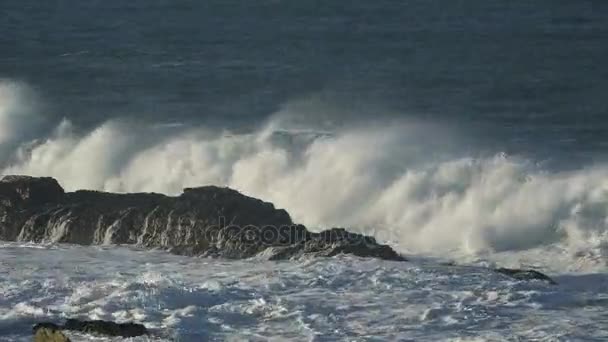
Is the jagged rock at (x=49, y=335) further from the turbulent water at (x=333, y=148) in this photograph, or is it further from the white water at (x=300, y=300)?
the turbulent water at (x=333, y=148)

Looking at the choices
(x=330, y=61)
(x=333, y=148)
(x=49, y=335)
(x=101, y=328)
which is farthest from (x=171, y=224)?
(x=330, y=61)

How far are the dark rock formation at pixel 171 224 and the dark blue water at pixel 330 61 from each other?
9.28 m

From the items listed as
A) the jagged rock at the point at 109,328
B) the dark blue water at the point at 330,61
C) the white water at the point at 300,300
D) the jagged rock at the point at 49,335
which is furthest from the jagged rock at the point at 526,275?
the dark blue water at the point at 330,61

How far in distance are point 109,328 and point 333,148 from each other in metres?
13.8

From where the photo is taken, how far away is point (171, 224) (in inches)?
1144

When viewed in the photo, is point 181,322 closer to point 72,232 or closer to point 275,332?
point 275,332

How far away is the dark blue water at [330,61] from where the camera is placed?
1580 inches

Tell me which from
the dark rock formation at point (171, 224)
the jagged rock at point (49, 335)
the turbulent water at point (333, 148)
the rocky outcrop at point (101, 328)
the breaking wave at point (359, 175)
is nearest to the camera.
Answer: the jagged rock at point (49, 335)

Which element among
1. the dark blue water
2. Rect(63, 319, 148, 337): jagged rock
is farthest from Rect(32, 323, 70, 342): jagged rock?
the dark blue water

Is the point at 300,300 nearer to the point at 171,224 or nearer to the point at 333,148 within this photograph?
the point at 171,224


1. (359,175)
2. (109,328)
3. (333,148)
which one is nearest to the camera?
(109,328)

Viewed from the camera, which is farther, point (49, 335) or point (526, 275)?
point (526, 275)

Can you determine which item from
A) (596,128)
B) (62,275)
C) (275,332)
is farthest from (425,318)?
(596,128)

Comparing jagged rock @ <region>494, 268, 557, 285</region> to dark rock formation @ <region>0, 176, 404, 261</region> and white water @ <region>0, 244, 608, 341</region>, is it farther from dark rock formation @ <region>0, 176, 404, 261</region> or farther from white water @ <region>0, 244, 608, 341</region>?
dark rock formation @ <region>0, 176, 404, 261</region>
